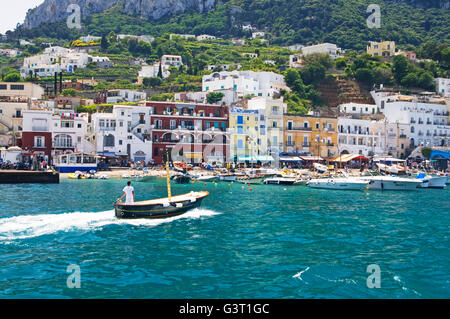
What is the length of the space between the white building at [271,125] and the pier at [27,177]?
37.1 meters

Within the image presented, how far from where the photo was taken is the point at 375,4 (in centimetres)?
19925

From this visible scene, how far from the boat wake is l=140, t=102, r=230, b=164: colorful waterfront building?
143 ft

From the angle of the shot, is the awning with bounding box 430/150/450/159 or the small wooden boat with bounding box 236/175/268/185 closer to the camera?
the small wooden boat with bounding box 236/175/268/185

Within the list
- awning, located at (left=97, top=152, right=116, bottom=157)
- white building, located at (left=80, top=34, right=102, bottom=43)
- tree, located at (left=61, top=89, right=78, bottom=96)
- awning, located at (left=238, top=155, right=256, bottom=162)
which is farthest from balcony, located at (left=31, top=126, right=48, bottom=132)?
white building, located at (left=80, top=34, right=102, bottom=43)

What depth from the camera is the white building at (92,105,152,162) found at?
6925 centimetres

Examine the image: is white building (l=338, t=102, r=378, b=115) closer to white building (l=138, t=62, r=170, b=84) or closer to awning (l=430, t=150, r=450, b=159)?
awning (l=430, t=150, r=450, b=159)

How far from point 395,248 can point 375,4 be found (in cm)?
20309

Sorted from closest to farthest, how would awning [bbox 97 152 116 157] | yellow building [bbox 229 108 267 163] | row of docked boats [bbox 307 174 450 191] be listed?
row of docked boats [bbox 307 174 450 191]
awning [bbox 97 152 116 157]
yellow building [bbox 229 108 267 163]

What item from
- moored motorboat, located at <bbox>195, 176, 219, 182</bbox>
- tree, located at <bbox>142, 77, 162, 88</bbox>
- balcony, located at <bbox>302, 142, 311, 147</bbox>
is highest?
tree, located at <bbox>142, 77, 162, 88</bbox>

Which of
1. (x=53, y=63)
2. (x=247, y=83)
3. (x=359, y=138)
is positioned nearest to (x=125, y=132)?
(x=247, y=83)

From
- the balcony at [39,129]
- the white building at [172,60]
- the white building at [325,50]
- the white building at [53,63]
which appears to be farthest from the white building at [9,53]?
the balcony at [39,129]

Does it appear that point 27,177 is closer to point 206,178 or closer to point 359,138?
point 206,178
